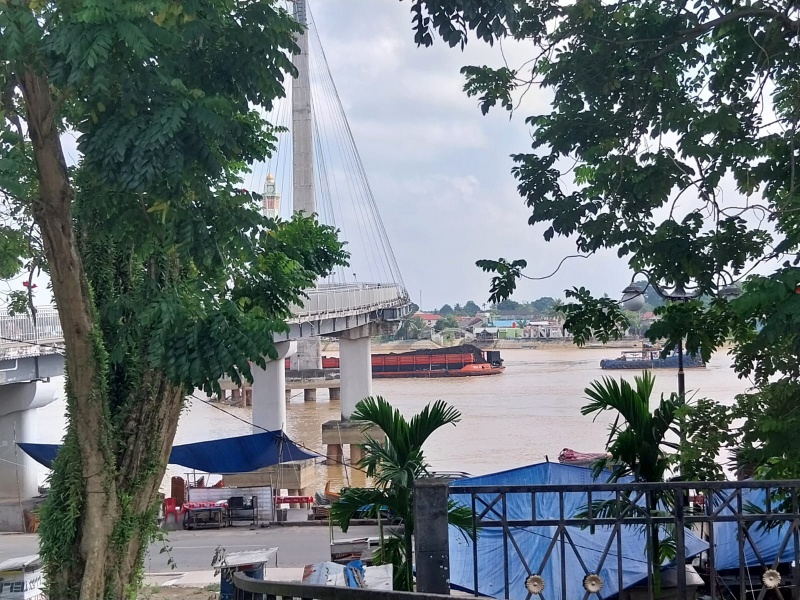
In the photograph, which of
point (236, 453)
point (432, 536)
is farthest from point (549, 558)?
point (236, 453)

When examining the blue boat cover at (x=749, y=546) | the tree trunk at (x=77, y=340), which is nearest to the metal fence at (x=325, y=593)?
the tree trunk at (x=77, y=340)

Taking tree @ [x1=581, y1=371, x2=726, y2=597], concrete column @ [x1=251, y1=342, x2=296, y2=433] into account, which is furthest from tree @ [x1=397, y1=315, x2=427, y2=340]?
tree @ [x1=581, y1=371, x2=726, y2=597]

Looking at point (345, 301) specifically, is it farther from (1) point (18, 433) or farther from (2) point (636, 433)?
(2) point (636, 433)

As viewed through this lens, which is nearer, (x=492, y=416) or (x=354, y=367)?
(x=492, y=416)

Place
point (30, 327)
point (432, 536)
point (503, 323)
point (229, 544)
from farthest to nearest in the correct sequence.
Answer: point (503, 323)
point (30, 327)
point (229, 544)
point (432, 536)

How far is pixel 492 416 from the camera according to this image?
36.3 meters

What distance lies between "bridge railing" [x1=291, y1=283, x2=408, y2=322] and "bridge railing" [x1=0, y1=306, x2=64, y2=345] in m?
7.24

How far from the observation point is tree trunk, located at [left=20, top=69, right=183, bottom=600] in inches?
255

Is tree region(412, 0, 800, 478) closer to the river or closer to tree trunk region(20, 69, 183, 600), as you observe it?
tree trunk region(20, 69, 183, 600)

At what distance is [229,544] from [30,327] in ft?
20.2

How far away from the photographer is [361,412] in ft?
19.1

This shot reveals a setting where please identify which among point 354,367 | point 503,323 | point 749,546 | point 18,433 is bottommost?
point 749,546

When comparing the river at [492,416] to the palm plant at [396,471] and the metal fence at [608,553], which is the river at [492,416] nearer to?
the metal fence at [608,553]

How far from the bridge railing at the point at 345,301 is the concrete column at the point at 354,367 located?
75.4 inches
